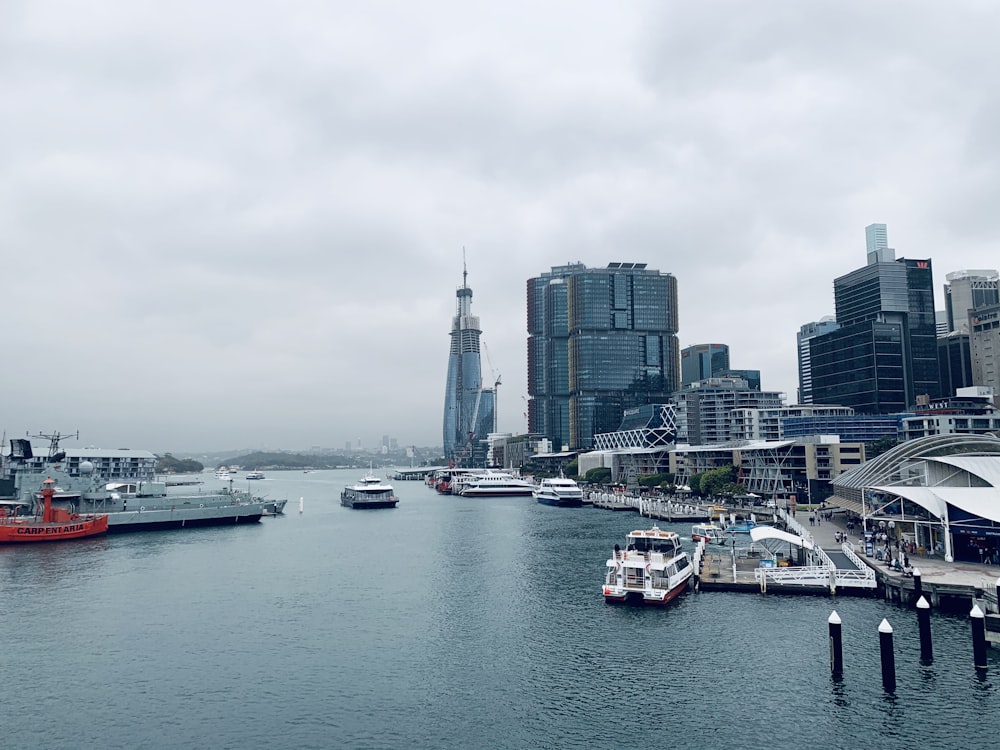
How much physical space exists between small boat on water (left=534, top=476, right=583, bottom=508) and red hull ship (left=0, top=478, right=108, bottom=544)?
96372 millimetres

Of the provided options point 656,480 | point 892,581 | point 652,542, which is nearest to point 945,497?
point 892,581

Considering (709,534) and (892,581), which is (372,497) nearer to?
(709,534)

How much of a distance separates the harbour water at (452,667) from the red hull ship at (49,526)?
26.2 m

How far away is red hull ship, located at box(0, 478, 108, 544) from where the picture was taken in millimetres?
97875

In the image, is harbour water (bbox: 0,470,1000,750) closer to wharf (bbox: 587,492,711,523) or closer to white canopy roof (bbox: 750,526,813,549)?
white canopy roof (bbox: 750,526,813,549)

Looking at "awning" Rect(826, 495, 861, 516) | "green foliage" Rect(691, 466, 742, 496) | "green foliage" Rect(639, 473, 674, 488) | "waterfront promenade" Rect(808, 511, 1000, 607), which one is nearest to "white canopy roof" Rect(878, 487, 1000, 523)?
"waterfront promenade" Rect(808, 511, 1000, 607)

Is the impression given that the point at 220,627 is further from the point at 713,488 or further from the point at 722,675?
the point at 713,488

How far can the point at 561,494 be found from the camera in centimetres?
17250

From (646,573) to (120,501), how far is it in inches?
3707

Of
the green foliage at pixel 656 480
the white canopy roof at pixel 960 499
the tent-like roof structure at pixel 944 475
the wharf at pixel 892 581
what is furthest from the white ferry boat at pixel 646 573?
the green foliage at pixel 656 480

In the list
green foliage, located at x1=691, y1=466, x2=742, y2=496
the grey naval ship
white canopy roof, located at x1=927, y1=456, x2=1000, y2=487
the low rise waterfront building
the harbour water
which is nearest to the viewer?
the harbour water

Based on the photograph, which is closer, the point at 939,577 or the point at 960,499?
the point at 939,577

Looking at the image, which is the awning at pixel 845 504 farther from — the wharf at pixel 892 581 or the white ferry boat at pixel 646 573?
the white ferry boat at pixel 646 573

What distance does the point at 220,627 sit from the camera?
53844 mm
